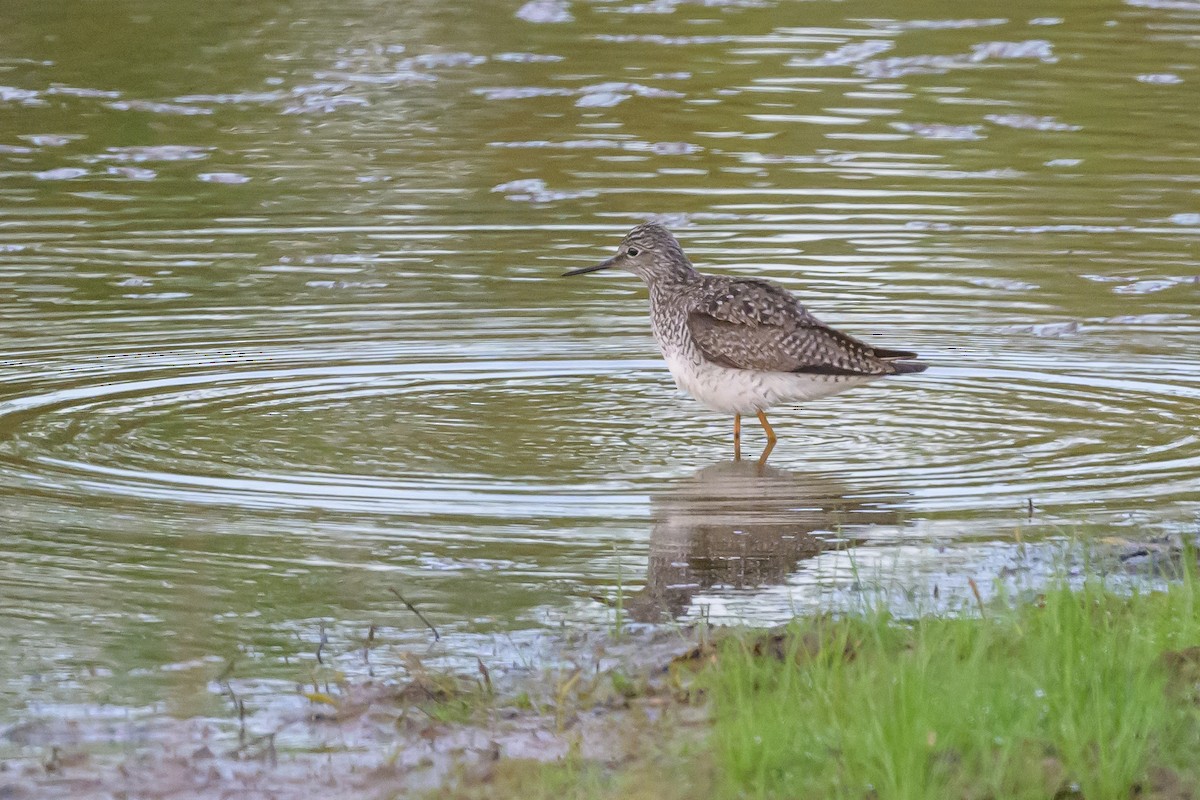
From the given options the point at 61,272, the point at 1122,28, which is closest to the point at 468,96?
the point at 61,272

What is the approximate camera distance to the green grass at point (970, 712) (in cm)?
510

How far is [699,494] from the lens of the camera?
28.5ft

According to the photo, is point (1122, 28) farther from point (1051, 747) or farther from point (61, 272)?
point (1051, 747)

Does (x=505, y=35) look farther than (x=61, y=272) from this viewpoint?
Yes

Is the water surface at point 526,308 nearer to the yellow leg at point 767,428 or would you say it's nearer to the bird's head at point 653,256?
the yellow leg at point 767,428

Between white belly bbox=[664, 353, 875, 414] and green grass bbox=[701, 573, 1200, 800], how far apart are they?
12.1 ft

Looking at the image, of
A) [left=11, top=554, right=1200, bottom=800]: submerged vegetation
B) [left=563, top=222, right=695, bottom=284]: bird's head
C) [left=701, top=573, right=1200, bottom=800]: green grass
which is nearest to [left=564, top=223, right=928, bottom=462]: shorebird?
[left=563, top=222, right=695, bottom=284]: bird's head

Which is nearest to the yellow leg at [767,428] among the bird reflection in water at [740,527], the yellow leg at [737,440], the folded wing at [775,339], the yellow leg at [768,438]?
the yellow leg at [768,438]

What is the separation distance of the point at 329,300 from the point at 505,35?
8.55 meters

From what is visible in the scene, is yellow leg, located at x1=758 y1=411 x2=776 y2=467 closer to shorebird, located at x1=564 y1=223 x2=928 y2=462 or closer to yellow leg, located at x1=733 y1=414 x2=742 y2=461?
shorebird, located at x1=564 y1=223 x2=928 y2=462

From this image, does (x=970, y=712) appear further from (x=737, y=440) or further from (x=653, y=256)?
(x=653, y=256)

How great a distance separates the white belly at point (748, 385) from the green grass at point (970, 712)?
3686 millimetres

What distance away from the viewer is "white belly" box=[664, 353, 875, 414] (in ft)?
31.8

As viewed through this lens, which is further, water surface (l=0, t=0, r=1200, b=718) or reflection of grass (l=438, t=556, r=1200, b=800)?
water surface (l=0, t=0, r=1200, b=718)
